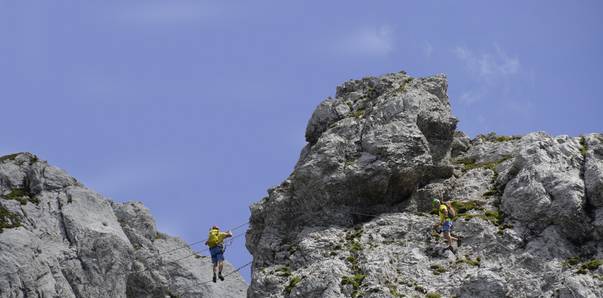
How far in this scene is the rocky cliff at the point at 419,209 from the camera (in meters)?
37.0

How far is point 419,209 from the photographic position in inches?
1713

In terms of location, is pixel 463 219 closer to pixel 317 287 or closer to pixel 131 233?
pixel 317 287

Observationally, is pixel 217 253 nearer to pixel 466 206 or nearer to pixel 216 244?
pixel 216 244

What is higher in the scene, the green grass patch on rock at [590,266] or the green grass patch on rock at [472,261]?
the green grass patch on rock at [472,261]

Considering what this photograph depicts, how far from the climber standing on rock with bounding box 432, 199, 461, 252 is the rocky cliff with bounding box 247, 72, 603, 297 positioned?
448 millimetres

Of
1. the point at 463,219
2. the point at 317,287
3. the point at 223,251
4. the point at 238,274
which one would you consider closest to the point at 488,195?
the point at 463,219

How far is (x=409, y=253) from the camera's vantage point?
39562 millimetres

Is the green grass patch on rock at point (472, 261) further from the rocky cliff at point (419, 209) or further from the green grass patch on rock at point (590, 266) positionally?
the green grass patch on rock at point (590, 266)

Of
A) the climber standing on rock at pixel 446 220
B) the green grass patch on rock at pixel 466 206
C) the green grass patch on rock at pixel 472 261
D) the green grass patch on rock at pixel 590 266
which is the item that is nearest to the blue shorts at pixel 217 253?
the climber standing on rock at pixel 446 220

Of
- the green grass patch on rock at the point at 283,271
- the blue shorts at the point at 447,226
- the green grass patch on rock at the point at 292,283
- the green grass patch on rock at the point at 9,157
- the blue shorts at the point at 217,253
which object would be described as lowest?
the green grass patch on rock at the point at 292,283

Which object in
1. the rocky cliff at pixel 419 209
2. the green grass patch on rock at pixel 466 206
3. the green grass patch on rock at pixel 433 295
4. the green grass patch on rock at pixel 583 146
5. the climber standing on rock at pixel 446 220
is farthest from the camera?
the green grass patch on rock at pixel 466 206

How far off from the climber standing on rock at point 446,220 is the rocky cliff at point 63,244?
23871 millimetres

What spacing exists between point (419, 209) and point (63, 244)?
3227 cm

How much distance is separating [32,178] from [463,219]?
42892 mm
